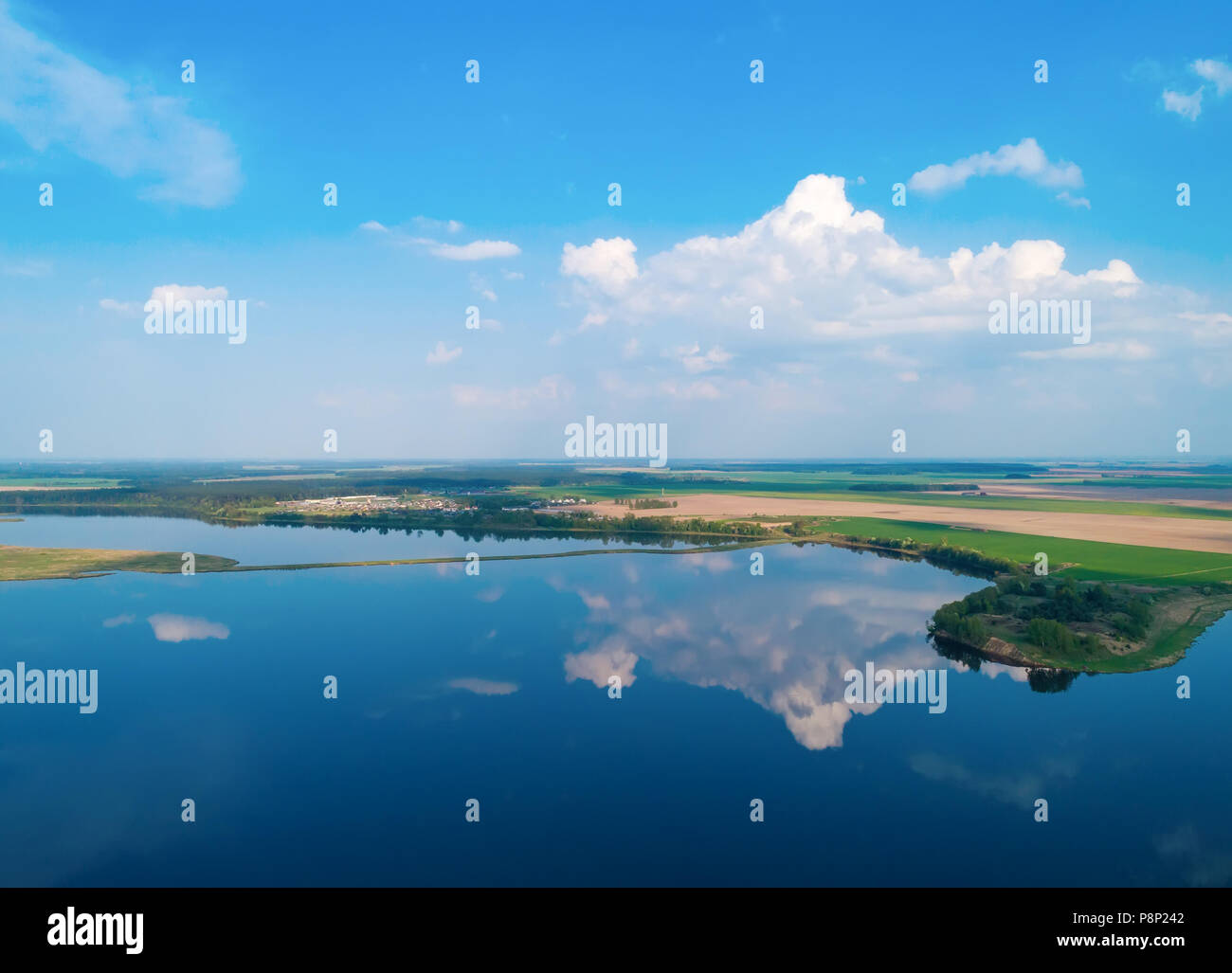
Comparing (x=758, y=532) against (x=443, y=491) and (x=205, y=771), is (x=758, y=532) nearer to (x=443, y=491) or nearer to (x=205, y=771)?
(x=205, y=771)

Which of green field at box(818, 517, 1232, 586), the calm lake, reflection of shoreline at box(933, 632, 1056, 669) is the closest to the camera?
the calm lake

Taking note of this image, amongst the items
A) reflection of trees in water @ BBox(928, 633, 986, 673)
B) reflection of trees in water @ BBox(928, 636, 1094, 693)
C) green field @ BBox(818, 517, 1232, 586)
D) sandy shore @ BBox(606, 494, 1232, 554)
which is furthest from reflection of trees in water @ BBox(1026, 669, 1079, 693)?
sandy shore @ BBox(606, 494, 1232, 554)

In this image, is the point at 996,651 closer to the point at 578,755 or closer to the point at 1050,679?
the point at 1050,679

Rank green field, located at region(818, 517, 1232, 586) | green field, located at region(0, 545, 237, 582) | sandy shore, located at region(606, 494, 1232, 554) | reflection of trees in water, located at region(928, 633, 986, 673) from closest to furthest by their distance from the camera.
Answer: reflection of trees in water, located at region(928, 633, 986, 673) → green field, located at region(818, 517, 1232, 586) → green field, located at region(0, 545, 237, 582) → sandy shore, located at region(606, 494, 1232, 554)

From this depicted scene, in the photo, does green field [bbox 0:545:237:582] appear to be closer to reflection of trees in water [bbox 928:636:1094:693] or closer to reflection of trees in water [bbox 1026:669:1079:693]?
reflection of trees in water [bbox 928:636:1094:693]

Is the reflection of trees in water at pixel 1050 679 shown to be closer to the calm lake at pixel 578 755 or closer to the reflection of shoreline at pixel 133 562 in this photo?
the calm lake at pixel 578 755

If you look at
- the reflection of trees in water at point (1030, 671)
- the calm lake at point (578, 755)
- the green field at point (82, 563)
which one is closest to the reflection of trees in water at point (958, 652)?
the reflection of trees in water at point (1030, 671)
